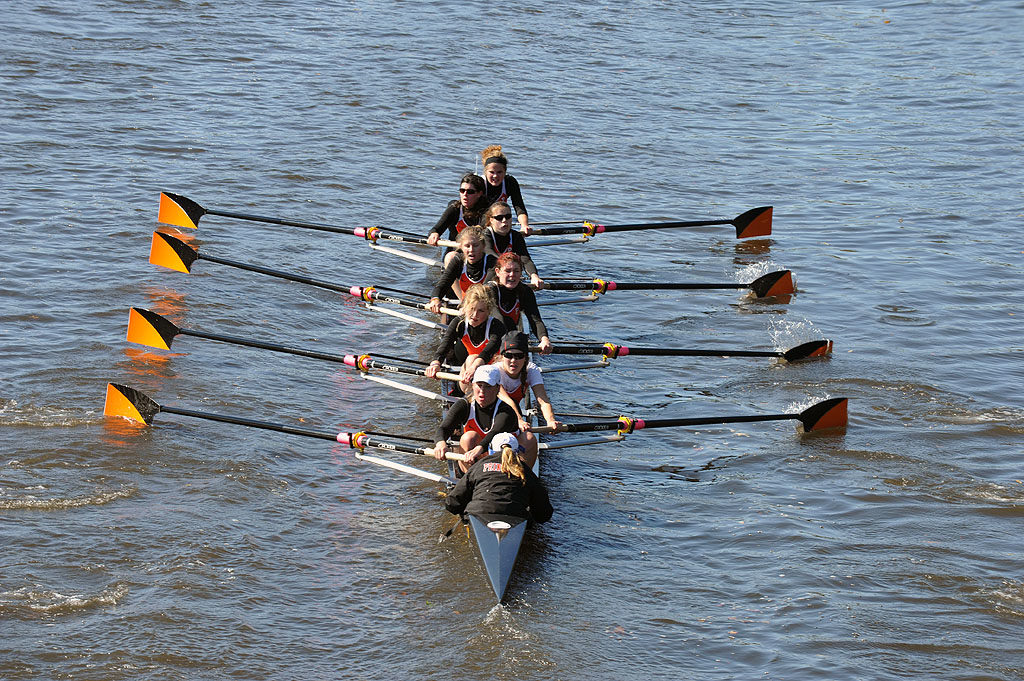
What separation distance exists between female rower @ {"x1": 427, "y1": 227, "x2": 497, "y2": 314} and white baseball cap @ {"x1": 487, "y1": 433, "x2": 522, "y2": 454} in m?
2.77

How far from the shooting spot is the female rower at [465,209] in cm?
1170

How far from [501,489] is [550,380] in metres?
4.07

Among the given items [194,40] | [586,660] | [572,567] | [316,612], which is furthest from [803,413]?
[194,40]

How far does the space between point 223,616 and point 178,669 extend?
0.59 meters

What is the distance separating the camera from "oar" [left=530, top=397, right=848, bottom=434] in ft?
29.5

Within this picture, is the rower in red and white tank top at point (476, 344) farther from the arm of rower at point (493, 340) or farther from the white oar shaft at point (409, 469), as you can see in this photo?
the white oar shaft at point (409, 469)

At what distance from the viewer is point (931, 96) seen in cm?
2269

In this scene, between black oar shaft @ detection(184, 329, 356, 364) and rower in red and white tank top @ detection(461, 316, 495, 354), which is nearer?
rower in red and white tank top @ detection(461, 316, 495, 354)

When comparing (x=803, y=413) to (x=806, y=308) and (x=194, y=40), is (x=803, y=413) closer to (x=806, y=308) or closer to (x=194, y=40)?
(x=806, y=308)

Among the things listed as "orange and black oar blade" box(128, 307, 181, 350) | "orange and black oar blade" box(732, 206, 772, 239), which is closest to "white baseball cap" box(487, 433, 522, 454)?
"orange and black oar blade" box(128, 307, 181, 350)

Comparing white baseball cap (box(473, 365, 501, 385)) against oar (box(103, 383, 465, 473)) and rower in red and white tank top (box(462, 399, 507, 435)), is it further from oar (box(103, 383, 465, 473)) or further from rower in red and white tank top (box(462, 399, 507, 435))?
oar (box(103, 383, 465, 473))

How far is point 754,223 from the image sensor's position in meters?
15.5

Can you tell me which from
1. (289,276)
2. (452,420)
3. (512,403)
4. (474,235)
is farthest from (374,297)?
(452,420)

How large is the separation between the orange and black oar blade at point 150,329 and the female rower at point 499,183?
367 cm
